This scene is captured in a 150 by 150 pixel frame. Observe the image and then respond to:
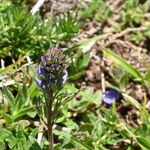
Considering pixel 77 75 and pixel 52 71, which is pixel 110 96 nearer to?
pixel 77 75

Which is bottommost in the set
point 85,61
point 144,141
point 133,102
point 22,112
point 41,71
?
point 144,141

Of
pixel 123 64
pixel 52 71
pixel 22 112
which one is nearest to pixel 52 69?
pixel 52 71

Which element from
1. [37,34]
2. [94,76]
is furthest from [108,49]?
[37,34]

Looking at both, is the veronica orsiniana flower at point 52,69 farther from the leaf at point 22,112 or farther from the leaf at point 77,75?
the leaf at point 77,75

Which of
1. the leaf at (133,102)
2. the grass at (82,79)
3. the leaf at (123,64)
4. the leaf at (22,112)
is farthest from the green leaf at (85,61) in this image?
the leaf at (22,112)

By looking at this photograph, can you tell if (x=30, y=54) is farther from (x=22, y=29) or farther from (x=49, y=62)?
(x=49, y=62)

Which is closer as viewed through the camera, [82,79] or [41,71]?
[41,71]

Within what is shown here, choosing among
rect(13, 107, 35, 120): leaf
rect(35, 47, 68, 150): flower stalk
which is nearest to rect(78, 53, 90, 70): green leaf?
rect(13, 107, 35, 120): leaf

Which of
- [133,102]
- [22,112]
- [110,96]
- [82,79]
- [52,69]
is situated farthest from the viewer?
[82,79]
